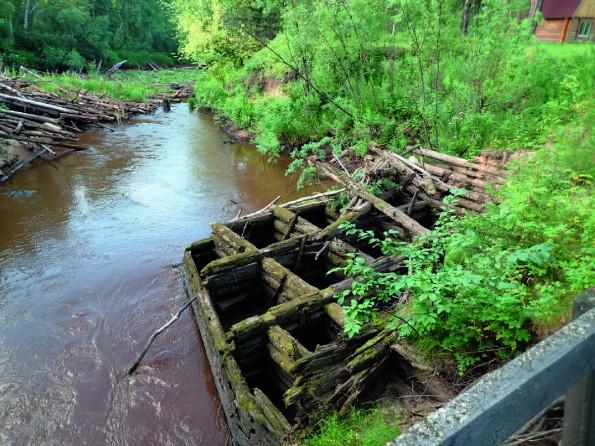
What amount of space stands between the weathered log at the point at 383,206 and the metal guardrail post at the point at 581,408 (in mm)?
5164

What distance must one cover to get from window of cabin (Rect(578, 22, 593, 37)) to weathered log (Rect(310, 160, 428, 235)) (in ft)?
92.7

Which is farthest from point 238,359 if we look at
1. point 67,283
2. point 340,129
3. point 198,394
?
point 340,129

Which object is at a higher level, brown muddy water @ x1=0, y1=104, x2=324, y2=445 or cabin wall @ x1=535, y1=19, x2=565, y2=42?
cabin wall @ x1=535, y1=19, x2=565, y2=42

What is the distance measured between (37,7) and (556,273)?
5175 centimetres

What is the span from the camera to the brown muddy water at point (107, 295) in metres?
5.34

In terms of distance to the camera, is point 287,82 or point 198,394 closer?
point 198,394

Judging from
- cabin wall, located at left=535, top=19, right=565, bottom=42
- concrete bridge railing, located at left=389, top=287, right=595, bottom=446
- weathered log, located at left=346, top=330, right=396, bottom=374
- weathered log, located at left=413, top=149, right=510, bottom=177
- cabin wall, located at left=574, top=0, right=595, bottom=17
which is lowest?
weathered log, located at left=346, top=330, right=396, bottom=374

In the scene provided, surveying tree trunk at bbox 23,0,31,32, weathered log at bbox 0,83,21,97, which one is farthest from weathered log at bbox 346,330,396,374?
tree trunk at bbox 23,0,31,32

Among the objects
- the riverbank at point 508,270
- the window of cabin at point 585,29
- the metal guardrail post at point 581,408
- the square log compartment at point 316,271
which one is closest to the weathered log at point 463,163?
the riverbank at point 508,270

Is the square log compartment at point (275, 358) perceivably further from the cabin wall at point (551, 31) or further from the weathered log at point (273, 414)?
the cabin wall at point (551, 31)

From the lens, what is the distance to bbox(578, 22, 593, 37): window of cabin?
84.9 ft

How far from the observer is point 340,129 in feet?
46.8

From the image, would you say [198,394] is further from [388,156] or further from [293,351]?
[388,156]

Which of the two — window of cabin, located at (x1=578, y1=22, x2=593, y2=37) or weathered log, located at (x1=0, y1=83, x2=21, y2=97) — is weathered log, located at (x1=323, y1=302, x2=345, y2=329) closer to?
weathered log, located at (x1=0, y1=83, x2=21, y2=97)
